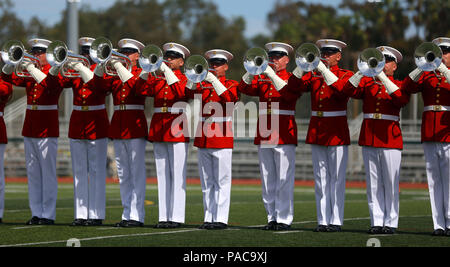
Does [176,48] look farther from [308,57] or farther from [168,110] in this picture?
[308,57]

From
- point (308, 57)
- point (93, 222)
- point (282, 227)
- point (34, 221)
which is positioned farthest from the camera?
point (34, 221)

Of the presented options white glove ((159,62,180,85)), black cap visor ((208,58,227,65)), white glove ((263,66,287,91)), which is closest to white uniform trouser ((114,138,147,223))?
white glove ((159,62,180,85))

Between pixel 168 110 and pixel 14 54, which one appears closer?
pixel 168 110

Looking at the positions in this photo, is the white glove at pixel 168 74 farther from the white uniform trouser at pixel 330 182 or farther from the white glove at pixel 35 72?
the white uniform trouser at pixel 330 182

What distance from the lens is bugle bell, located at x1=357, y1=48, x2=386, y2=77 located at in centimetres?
910

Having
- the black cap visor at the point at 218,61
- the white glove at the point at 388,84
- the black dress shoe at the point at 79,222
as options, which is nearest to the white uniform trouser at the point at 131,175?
the black dress shoe at the point at 79,222

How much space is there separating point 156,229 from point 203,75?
6.04 feet

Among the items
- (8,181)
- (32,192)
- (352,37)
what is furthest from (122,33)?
(32,192)

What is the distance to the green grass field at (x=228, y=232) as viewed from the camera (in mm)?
8680

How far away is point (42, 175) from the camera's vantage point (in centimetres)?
1079

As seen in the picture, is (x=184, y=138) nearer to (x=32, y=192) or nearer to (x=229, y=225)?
(x=229, y=225)

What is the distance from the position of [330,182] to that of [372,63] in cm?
146

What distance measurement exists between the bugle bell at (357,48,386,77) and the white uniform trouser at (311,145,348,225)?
981mm

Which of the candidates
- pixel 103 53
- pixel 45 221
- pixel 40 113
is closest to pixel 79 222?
pixel 45 221
